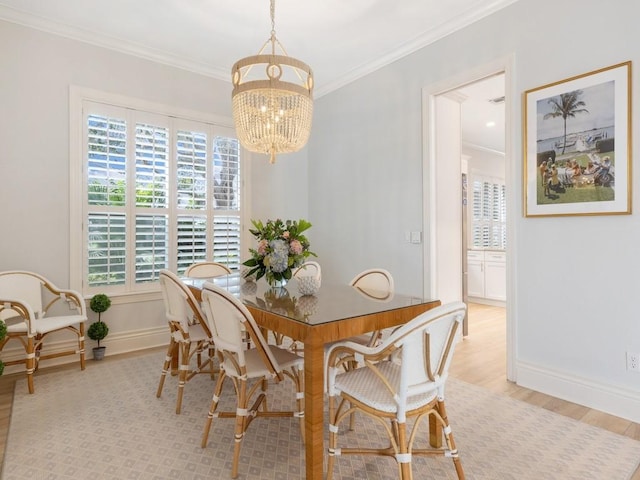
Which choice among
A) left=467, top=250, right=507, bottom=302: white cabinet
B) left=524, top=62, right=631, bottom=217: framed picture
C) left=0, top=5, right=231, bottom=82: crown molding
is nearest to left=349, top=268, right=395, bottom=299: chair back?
left=524, top=62, right=631, bottom=217: framed picture

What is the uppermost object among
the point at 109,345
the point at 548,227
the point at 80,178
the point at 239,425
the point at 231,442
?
the point at 80,178

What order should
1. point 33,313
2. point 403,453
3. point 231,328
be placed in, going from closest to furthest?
point 403,453
point 231,328
point 33,313

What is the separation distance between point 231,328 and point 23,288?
2434mm

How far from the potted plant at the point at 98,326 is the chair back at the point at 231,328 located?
6.52 feet

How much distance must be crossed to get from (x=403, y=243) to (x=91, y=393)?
2980mm

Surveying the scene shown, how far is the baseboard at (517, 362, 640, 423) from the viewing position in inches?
89.4

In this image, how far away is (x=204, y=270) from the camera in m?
3.54

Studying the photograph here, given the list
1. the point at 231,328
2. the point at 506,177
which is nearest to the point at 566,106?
the point at 506,177

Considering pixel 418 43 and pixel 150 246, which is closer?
pixel 418 43

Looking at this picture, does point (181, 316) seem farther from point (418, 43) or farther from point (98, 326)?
point (418, 43)

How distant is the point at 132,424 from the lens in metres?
2.22

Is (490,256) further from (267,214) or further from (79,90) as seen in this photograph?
(79,90)

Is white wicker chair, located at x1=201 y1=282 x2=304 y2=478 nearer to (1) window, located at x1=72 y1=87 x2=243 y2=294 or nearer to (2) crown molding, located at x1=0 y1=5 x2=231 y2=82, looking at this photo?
(1) window, located at x1=72 y1=87 x2=243 y2=294

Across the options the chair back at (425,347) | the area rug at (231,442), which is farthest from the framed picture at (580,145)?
the chair back at (425,347)
